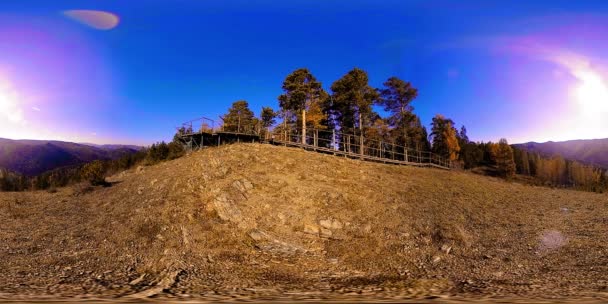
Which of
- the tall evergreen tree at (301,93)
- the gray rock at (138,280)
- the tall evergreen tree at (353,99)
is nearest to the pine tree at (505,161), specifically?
the tall evergreen tree at (353,99)

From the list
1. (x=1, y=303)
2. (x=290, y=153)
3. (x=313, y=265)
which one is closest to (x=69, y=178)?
(x=290, y=153)

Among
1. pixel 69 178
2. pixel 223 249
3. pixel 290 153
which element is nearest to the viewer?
pixel 223 249

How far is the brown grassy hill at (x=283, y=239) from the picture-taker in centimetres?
854

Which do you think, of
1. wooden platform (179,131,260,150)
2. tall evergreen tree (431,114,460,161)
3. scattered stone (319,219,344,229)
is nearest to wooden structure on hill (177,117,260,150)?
wooden platform (179,131,260,150)

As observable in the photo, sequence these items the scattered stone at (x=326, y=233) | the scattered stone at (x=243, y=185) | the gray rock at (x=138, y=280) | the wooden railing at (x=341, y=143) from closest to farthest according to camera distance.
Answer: the gray rock at (x=138, y=280) < the scattered stone at (x=326, y=233) < the scattered stone at (x=243, y=185) < the wooden railing at (x=341, y=143)

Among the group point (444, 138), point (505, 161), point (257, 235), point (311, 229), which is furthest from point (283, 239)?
point (505, 161)

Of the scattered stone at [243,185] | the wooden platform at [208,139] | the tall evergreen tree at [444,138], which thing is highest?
the tall evergreen tree at [444,138]

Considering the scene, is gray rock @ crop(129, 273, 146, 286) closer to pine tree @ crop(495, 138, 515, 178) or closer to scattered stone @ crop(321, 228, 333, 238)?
scattered stone @ crop(321, 228, 333, 238)

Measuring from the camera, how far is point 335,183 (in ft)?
66.5

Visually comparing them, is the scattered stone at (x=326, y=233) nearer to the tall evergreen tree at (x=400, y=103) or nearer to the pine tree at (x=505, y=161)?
the tall evergreen tree at (x=400, y=103)

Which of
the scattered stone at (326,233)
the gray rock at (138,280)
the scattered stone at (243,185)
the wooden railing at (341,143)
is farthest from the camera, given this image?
the wooden railing at (341,143)

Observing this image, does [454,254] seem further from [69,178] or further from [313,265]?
[69,178]

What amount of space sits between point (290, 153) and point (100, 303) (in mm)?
22043

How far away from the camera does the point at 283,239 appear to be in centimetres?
1341
